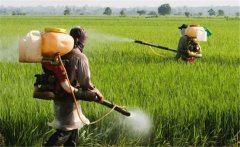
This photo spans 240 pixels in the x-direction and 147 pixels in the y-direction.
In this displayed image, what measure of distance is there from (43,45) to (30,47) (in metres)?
0.09

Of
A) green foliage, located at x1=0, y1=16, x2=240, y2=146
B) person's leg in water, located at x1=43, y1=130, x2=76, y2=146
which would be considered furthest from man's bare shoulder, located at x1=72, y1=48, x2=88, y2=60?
green foliage, located at x1=0, y1=16, x2=240, y2=146

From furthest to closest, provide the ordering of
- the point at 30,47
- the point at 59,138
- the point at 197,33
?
1. the point at 197,33
2. the point at 59,138
3. the point at 30,47

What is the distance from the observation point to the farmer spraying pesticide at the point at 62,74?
3379mm

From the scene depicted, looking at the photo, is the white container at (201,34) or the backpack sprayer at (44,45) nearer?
the backpack sprayer at (44,45)

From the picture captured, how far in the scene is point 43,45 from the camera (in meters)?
3.38

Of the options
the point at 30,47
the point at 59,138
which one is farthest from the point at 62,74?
the point at 59,138

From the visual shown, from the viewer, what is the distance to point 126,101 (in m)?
4.79

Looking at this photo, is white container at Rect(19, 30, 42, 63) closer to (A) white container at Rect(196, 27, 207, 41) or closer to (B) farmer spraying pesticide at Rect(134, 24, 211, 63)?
(B) farmer spraying pesticide at Rect(134, 24, 211, 63)

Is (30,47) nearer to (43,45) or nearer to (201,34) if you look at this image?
(43,45)

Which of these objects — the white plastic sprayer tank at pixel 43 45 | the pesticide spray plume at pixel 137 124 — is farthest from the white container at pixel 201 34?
the white plastic sprayer tank at pixel 43 45

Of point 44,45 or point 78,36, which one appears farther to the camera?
point 78,36

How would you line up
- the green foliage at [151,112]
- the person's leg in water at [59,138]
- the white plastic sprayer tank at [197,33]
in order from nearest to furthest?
the person's leg in water at [59,138]
the green foliage at [151,112]
the white plastic sprayer tank at [197,33]

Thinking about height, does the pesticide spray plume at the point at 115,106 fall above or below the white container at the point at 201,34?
below

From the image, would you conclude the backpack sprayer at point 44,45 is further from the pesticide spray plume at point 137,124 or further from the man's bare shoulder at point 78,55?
the pesticide spray plume at point 137,124
